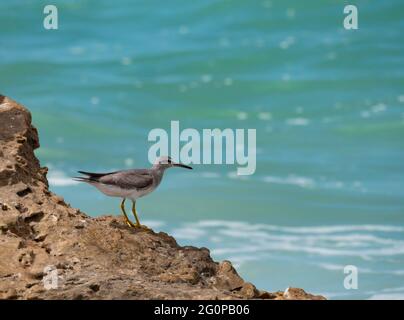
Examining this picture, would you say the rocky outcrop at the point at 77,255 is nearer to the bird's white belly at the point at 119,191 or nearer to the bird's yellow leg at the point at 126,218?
the bird's yellow leg at the point at 126,218

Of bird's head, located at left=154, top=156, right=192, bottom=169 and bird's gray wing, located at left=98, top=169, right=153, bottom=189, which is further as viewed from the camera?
bird's head, located at left=154, top=156, right=192, bottom=169

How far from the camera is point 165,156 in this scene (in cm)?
1108

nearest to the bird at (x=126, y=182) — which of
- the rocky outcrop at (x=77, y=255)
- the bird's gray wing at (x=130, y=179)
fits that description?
the bird's gray wing at (x=130, y=179)

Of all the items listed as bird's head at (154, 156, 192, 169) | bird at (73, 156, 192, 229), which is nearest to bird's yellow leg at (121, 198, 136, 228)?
bird at (73, 156, 192, 229)

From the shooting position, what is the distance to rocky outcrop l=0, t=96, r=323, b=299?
27.5 ft

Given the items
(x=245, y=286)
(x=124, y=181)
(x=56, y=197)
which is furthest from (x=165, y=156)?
(x=245, y=286)

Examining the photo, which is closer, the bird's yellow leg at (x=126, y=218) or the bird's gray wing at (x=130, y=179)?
the bird's yellow leg at (x=126, y=218)

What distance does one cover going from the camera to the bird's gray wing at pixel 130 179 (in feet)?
35.1

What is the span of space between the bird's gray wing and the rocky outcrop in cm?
42

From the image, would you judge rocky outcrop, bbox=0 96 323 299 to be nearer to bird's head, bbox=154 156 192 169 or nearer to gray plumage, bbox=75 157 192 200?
gray plumage, bbox=75 157 192 200

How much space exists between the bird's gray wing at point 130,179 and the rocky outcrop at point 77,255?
1.38 feet
